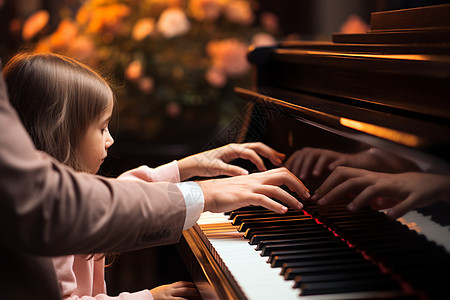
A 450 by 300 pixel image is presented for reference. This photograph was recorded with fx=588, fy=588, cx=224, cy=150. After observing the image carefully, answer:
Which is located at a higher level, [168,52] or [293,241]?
[168,52]

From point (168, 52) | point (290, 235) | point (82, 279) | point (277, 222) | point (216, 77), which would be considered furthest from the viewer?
point (168, 52)

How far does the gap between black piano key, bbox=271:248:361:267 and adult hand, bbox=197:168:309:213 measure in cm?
13

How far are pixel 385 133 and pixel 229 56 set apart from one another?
189 centimetres

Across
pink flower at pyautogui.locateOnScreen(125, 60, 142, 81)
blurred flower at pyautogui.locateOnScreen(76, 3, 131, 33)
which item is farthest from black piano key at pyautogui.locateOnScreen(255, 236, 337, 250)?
blurred flower at pyautogui.locateOnScreen(76, 3, 131, 33)

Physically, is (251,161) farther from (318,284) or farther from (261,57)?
(318,284)

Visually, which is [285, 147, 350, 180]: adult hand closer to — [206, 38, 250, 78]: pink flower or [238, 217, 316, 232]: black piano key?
[238, 217, 316, 232]: black piano key

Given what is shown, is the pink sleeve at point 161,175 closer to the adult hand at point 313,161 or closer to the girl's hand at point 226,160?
the girl's hand at point 226,160

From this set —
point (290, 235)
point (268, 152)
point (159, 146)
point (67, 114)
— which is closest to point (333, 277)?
point (290, 235)

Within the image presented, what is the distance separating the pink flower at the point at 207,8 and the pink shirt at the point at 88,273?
1261 mm

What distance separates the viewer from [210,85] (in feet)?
10.2

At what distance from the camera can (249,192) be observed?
122 centimetres

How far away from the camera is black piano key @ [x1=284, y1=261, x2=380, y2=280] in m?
Result: 1.03

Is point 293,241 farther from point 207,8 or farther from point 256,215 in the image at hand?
point 207,8

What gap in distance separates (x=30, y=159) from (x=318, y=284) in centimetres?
50
